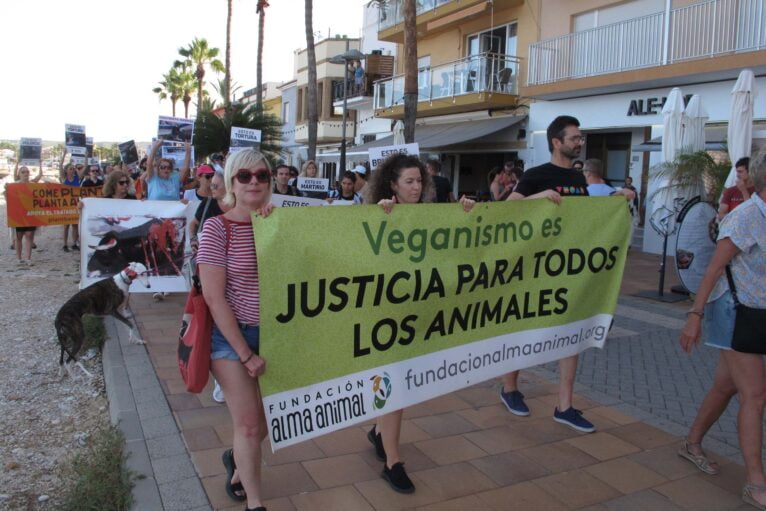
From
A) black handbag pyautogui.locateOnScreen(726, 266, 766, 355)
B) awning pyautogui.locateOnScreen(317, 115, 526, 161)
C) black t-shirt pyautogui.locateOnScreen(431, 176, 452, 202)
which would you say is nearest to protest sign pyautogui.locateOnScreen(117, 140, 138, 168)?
awning pyautogui.locateOnScreen(317, 115, 526, 161)

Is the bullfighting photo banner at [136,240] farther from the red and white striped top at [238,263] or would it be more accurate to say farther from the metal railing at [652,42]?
the metal railing at [652,42]

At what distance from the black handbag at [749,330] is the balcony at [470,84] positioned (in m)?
17.2

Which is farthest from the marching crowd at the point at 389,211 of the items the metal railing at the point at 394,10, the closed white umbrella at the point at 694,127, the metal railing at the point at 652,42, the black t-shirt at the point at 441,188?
the metal railing at the point at 394,10

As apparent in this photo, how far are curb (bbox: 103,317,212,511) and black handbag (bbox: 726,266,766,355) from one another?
2820mm

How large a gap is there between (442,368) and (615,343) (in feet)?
12.8

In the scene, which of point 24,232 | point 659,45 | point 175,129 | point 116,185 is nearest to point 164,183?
point 116,185

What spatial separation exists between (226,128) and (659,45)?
14.1 m

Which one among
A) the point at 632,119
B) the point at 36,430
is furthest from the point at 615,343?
the point at 632,119

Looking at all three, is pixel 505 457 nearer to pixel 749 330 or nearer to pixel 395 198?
pixel 749 330

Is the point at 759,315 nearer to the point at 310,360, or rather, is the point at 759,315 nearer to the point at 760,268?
the point at 760,268

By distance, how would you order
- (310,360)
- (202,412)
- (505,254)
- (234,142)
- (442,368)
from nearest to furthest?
(310,360) → (442,368) → (505,254) → (202,412) → (234,142)

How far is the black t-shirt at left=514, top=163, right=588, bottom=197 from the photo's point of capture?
13.7 feet

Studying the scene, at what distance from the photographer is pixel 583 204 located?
13.4 ft

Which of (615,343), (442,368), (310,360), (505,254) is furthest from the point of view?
(615,343)
